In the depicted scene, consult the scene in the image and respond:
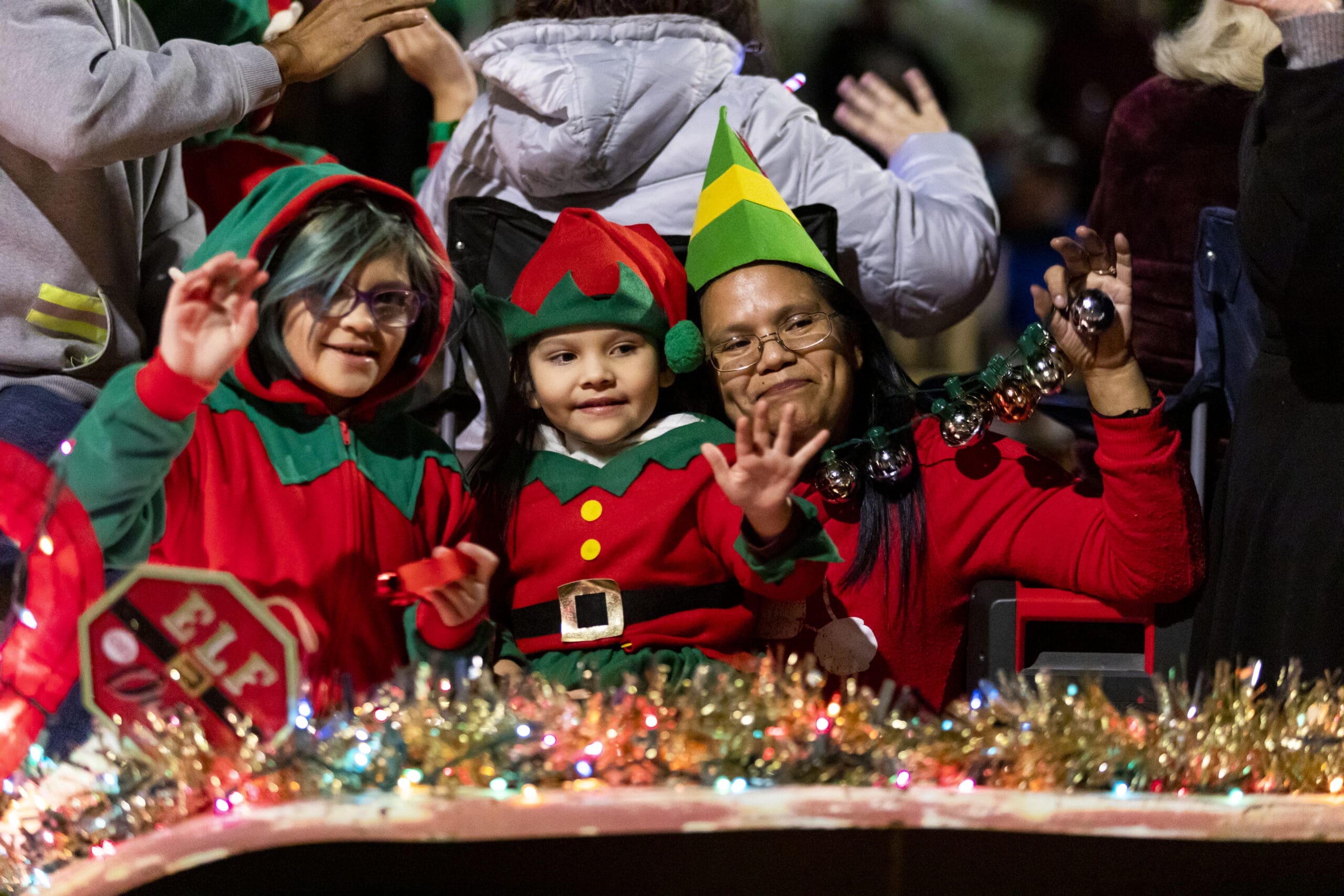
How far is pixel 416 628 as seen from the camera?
1.31 m

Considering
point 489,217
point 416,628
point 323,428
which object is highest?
point 489,217

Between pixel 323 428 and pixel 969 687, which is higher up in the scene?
pixel 323 428

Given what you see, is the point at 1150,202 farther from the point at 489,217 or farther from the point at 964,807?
the point at 964,807

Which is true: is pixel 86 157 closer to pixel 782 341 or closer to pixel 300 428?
pixel 300 428

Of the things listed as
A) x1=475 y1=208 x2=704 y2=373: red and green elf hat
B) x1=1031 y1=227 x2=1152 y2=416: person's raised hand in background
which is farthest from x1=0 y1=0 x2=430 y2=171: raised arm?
x1=1031 y1=227 x2=1152 y2=416: person's raised hand in background

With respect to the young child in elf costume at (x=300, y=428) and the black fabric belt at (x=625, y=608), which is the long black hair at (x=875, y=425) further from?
the young child in elf costume at (x=300, y=428)

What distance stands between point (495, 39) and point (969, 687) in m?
1.11

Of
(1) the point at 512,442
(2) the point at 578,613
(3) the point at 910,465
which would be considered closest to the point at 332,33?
(1) the point at 512,442

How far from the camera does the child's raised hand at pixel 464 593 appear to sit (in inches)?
50.7

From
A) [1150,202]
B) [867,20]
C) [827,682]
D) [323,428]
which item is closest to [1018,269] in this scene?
[867,20]

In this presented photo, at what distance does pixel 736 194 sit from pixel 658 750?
2.40ft

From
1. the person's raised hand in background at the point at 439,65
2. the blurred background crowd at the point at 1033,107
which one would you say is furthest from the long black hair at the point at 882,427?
the person's raised hand in background at the point at 439,65

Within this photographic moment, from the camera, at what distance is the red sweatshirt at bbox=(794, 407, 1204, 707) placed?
1494mm

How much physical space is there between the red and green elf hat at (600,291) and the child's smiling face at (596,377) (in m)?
0.02
